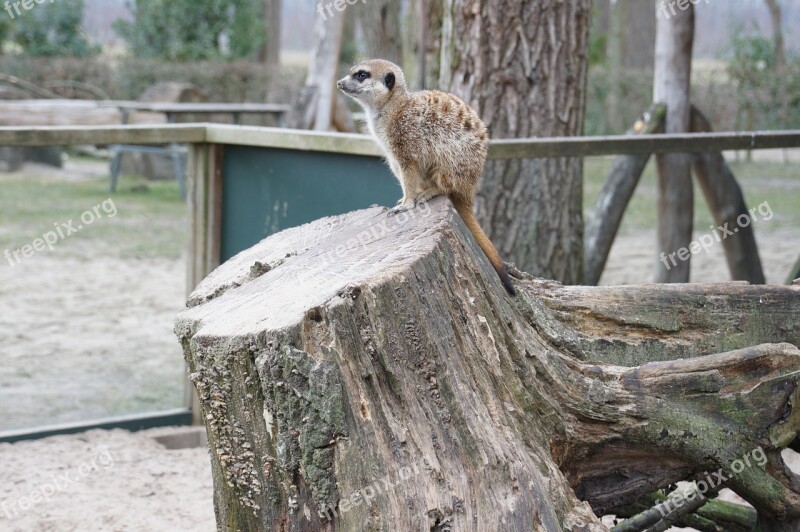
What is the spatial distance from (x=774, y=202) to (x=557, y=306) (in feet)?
35.0

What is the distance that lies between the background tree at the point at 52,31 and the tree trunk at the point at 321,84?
10688 mm

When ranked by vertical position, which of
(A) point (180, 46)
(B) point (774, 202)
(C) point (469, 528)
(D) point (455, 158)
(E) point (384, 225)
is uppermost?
(A) point (180, 46)

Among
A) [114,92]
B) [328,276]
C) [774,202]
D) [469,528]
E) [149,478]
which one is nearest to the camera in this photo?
[469,528]

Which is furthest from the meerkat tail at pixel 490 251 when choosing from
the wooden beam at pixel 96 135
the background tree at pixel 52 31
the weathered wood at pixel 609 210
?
the background tree at pixel 52 31

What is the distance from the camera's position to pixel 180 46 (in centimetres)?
1828

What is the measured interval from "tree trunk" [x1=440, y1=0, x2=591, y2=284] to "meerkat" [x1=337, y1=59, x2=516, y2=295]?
1743mm

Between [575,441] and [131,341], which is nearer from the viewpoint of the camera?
[575,441]

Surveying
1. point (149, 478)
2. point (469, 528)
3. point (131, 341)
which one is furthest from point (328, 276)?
point (131, 341)

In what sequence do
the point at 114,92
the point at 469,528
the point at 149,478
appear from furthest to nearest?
the point at 114,92 < the point at 149,478 < the point at 469,528

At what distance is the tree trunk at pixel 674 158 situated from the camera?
6309 millimetres

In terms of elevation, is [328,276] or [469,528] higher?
[328,276]

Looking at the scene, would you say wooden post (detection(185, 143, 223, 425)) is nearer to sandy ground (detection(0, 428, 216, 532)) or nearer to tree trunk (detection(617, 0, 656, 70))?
sandy ground (detection(0, 428, 216, 532))

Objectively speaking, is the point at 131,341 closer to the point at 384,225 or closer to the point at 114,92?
the point at 384,225

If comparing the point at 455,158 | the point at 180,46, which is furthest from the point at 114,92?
the point at 455,158
